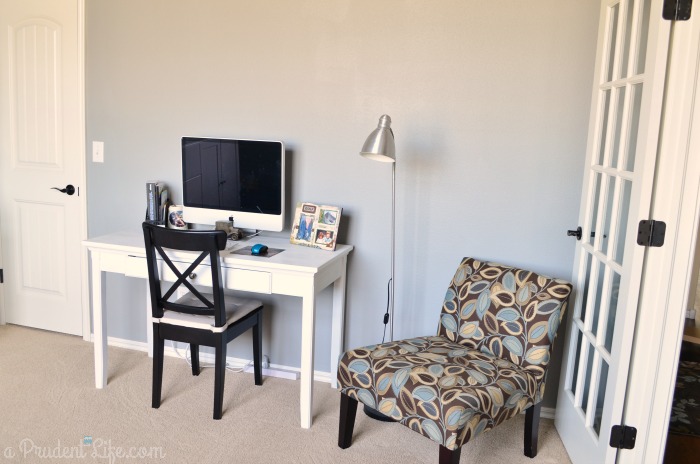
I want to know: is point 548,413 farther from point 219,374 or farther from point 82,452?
point 82,452

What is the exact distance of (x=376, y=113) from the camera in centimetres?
279

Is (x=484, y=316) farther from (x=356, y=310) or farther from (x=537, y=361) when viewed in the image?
(x=356, y=310)

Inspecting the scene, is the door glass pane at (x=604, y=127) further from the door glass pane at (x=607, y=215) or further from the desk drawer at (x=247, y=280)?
the desk drawer at (x=247, y=280)

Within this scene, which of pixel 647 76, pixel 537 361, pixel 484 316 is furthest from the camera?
pixel 484 316

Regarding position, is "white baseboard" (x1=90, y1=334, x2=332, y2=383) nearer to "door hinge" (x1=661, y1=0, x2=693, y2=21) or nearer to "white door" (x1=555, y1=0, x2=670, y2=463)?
"white door" (x1=555, y1=0, x2=670, y2=463)

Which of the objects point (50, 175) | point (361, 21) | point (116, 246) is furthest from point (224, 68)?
point (50, 175)

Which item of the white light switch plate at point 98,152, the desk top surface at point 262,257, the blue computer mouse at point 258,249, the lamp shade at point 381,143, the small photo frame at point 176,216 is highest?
the lamp shade at point 381,143

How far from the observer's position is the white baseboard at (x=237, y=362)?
3.03 m

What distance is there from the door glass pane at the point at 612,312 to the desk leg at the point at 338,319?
3.95 feet

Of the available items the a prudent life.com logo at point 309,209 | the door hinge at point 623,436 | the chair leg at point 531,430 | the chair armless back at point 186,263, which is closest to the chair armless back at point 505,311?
the chair leg at point 531,430

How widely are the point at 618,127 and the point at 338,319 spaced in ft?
4.89

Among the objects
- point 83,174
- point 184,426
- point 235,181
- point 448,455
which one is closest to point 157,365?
point 184,426

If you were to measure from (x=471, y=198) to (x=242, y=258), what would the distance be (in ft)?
3.49

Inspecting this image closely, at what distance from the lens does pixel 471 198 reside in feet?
Answer: 8.96
